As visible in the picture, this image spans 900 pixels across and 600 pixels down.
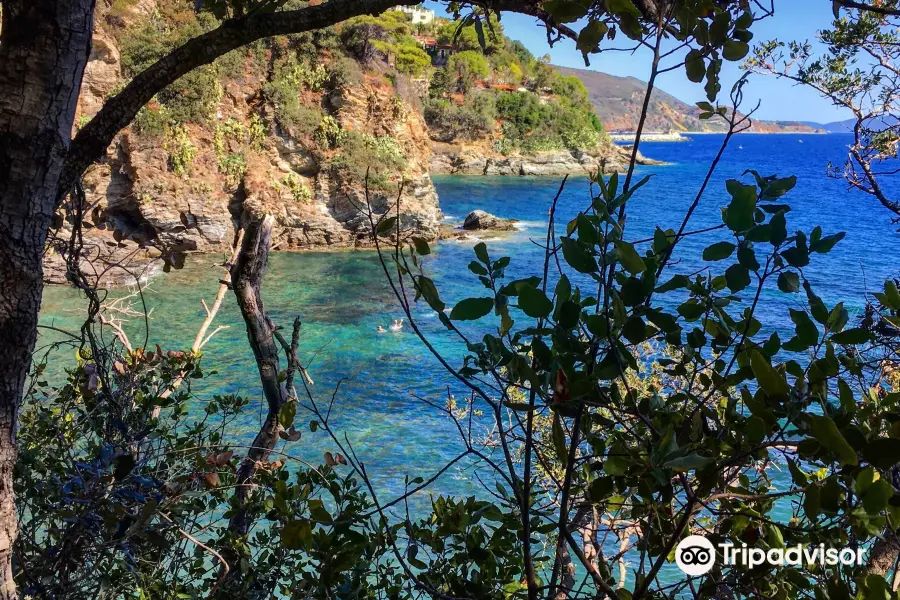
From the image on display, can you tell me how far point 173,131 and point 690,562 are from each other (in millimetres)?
20919

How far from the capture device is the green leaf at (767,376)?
2.37 ft

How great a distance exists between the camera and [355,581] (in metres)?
1.43

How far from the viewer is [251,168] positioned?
20.7 metres

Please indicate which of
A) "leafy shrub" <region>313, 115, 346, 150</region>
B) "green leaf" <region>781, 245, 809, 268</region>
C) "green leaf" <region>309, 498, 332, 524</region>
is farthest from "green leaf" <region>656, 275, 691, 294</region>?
"leafy shrub" <region>313, 115, 346, 150</region>

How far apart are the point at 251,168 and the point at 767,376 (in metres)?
21.3

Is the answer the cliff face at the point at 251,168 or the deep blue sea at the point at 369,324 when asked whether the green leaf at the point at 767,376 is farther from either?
the cliff face at the point at 251,168

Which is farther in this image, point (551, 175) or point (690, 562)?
point (551, 175)

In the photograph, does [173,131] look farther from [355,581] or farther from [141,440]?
[355,581]

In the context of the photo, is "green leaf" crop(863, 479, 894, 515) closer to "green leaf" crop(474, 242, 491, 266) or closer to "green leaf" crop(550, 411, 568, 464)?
"green leaf" crop(550, 411, 568, 464)

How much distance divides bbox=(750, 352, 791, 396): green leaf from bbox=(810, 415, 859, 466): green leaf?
0.20 ft

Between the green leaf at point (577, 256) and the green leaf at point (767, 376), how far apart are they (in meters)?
0.24

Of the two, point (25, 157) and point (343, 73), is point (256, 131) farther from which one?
point (25, 157)

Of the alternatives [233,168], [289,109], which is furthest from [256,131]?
[233,168]

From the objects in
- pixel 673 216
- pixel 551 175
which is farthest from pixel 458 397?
pixel 551 175
